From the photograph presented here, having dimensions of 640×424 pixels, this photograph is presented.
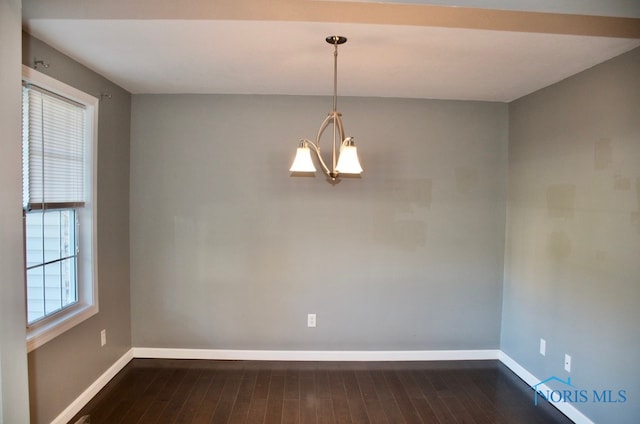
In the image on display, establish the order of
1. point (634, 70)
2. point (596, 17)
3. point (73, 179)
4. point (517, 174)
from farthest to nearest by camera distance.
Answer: point (517, 174), point (73, 179), point (634, 70), point (596, 17)

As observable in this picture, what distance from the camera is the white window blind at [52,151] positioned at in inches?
78.2

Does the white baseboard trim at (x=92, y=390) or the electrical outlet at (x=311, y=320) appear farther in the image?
the electrical outlet at (x=311, y=320)

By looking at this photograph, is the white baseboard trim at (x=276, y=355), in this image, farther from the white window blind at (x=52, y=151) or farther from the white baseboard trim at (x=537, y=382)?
the white window blind at (x=52, y=151)

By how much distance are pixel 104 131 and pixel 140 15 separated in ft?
4.37

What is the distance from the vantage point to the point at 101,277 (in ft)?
8.78

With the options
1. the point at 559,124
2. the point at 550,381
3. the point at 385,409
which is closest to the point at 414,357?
the point at 385,409

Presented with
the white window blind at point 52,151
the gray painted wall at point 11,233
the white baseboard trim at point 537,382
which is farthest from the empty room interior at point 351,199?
the gray painted wall at point 11,233

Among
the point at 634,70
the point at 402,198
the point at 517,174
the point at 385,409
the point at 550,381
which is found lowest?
the point at 385,409

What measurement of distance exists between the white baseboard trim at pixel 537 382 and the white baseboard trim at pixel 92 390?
3.45 metres

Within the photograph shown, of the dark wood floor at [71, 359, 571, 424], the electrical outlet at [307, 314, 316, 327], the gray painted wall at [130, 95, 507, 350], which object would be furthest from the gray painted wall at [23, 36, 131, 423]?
the electrical outlet at [307, 314, 316, 327]

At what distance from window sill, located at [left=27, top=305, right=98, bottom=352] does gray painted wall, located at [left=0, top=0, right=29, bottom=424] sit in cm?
46

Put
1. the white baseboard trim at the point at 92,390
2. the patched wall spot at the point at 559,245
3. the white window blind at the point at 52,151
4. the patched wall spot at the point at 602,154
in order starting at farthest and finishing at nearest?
the patched wall spot at the point at 559,245 < the white baseboard trim at the point at 92,390 < the patched wall spot at the point at 602,154 < the white window blind at the point at 52,151

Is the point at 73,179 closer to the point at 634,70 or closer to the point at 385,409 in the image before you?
the point at 385,409

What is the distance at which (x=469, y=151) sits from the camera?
3.16 metres
